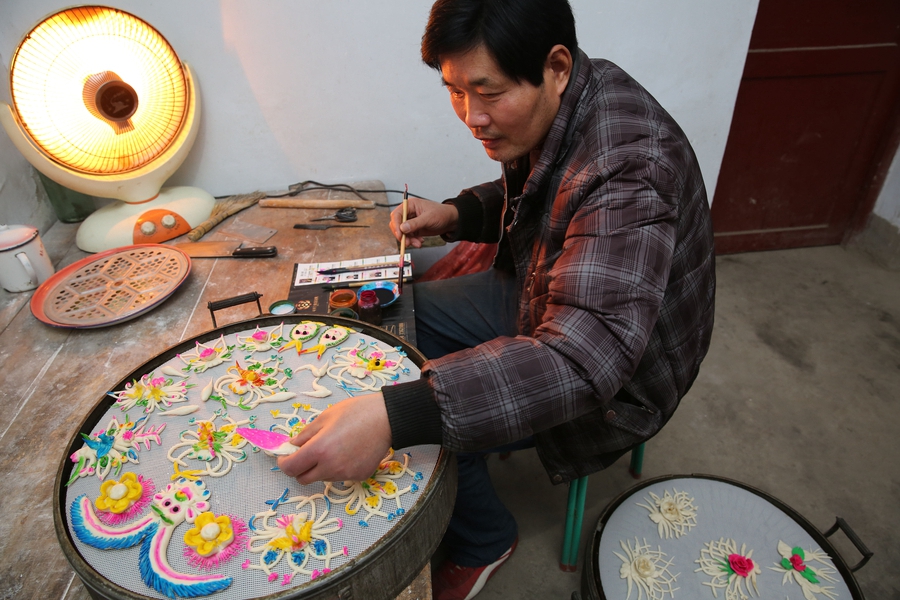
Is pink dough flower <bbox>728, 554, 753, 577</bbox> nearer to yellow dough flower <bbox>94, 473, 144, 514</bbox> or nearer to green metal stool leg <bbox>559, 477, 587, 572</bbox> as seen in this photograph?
green metal stool leg <bbox>559, 477, 587, 572</bbox>

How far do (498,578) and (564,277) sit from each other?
1.37m

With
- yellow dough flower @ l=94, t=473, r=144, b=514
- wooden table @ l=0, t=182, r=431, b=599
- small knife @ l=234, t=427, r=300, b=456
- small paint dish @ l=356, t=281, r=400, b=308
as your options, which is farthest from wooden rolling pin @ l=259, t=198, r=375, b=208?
yellow dough flower @ l=94, t=473, r=144, b=514

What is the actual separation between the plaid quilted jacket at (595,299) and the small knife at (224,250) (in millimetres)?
1095

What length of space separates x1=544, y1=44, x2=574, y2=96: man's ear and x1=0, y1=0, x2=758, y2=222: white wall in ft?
4.46

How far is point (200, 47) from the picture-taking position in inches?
88.8

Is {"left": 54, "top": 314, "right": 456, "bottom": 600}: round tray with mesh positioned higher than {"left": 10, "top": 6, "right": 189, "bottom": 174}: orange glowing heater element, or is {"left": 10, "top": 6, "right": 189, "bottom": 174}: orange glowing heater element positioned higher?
{"left": 10, "top": 6, "right": 189, "bottom": 174}: orange glowing heater element

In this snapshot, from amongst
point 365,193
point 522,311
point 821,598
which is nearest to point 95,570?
point 522,311

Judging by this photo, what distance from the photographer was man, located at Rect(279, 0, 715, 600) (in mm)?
996

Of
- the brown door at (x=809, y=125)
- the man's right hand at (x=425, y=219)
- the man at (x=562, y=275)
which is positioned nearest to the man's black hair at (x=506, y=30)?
the man at (x=562, y=275)

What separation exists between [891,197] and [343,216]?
3.51 meters

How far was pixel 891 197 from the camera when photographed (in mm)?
3393

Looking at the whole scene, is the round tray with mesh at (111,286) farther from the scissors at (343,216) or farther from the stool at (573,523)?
the stool at (573,523)

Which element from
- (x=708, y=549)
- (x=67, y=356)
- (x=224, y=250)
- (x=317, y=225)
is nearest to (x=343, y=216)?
(x=317, y=225)

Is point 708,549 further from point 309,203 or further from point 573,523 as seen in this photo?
point 309,203
